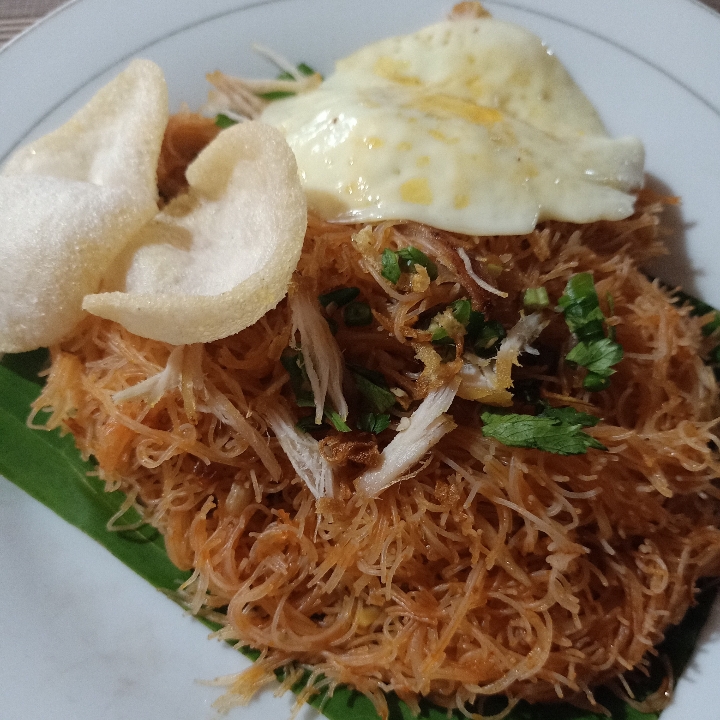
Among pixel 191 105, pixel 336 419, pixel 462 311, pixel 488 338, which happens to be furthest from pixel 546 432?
pixel 191 105

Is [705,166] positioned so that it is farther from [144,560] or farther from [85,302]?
[144,560]

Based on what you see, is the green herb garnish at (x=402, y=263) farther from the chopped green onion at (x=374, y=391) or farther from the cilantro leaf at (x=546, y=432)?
the cilantro leaf at (x=546, y=432)

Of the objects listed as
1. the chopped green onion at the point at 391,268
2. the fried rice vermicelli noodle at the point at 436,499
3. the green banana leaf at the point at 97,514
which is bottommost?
the green banana leaf at the point at 97,514

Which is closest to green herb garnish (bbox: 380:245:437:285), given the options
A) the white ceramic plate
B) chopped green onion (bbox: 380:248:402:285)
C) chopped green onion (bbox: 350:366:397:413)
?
chopped green onion (bbox: 380:248:402:285)

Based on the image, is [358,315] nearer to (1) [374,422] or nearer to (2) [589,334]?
(1) [374,422]

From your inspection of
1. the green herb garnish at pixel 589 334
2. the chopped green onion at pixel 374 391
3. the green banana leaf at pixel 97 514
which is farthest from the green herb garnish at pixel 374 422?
the green banana leaf at pixel 97 514

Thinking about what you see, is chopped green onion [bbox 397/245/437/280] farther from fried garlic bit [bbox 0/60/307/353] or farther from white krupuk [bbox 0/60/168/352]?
white krupuk [bbox 0/60/168/352]

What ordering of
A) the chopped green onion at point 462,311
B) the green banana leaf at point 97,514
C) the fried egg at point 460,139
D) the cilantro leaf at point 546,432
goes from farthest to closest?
the fried egg at point 460,139, the green banana leaf at point 97,514, the chopped green onion at point 462,311, the cilantro leaf at point 546,432
